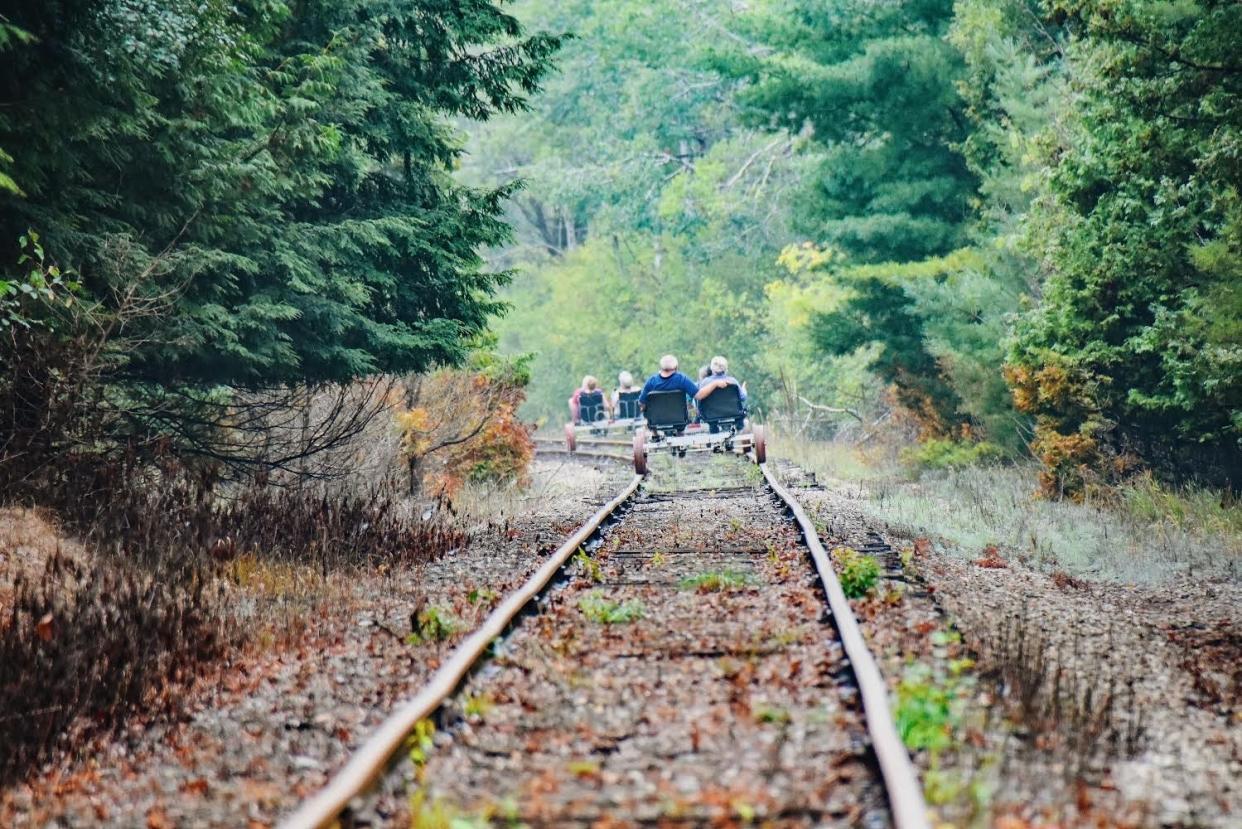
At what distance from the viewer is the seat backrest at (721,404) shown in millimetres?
21938

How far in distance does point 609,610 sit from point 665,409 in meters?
13.5

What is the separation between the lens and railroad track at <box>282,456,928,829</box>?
4.61 meters

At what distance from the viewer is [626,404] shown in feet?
94.2

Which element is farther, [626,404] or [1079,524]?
[626,404]

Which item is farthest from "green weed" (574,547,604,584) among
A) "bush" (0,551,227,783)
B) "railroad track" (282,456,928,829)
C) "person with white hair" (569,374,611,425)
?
"person with white hair" (569,374,611,425)

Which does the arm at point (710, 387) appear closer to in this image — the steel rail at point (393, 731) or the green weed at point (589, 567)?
the green weed at point (589, 567)

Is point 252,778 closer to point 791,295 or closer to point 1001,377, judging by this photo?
point 1001,377

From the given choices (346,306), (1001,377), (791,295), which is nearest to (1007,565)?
(346,306)

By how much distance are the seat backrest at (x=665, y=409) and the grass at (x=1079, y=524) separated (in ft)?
10.5

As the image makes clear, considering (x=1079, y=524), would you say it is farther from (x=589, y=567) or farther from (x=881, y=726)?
(x=881, y=726)

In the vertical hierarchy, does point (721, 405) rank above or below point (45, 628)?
above

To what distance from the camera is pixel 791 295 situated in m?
42.0

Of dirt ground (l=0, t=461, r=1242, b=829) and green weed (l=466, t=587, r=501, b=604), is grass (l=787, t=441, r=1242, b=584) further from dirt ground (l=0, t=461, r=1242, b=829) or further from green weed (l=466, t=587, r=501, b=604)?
green weed (l=466, t=587, r=501, b=604)

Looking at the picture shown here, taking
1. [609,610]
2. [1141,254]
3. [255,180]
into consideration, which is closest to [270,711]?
[609,610]
